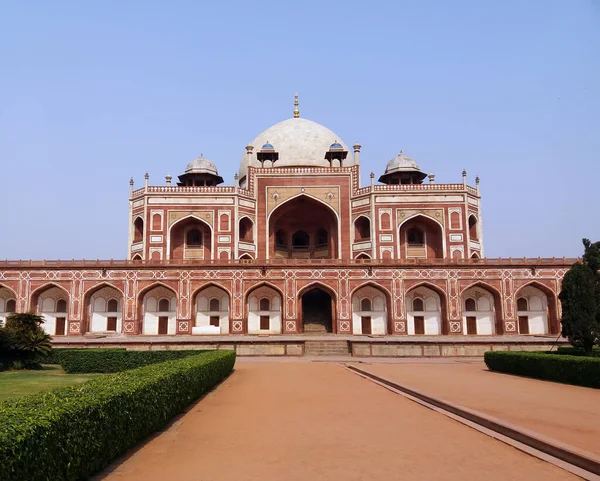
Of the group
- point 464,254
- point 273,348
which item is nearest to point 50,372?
point 273,348

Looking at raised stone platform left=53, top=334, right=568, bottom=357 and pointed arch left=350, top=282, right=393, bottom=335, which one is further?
pointed arch left=350, top=282, right=393, bottom=335

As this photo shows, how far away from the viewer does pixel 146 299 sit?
3247 cm

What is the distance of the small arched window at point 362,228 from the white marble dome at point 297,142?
24.4ft

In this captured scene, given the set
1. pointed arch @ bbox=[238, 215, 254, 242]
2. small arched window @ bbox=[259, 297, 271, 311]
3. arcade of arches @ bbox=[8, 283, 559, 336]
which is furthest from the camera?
pointed arch @ bbox=[238, 215, 254, 242]

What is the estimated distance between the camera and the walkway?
17.7 feet

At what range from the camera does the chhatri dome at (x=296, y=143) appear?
146 feet

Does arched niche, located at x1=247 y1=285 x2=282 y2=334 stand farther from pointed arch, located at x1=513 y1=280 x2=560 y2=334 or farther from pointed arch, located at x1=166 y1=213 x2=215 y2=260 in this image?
pointed arch, located at x1=513 y1=280 x2=560 y2=334

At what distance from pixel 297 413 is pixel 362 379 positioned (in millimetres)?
5941

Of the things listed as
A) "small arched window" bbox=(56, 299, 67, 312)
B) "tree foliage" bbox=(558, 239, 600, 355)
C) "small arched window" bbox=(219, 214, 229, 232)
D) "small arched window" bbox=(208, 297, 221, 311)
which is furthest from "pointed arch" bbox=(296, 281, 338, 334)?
"tree foliage" bbox=(558, 239, 600, 355)

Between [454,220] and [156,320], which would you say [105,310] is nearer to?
[156,320]

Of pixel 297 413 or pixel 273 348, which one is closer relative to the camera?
pixel 297 413

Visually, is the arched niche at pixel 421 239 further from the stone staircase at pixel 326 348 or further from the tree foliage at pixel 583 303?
the tree foliage at pixel 583 303

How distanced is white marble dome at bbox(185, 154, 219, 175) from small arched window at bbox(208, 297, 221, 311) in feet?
39.6

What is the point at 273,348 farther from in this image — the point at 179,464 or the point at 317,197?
the point at 179,464
